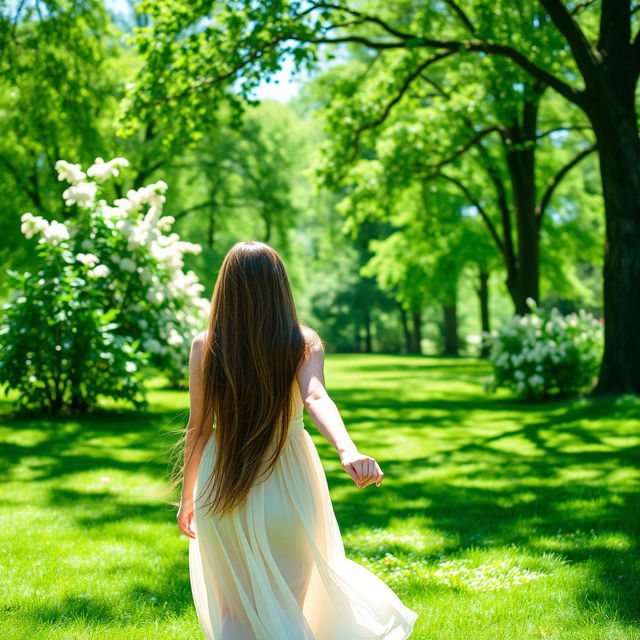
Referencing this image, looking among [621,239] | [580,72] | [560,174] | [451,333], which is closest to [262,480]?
[621,239]

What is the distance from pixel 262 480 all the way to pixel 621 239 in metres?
10.1

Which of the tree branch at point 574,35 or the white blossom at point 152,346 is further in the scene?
the white blossom at point 152,346

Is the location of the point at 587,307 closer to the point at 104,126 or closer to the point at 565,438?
the point at 104,126

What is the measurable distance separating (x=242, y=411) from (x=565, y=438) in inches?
302

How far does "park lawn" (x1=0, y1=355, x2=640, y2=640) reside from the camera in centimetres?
391

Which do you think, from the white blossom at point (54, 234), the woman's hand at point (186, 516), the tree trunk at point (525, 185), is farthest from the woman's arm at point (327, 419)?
the tree trunk at point (525, 185)

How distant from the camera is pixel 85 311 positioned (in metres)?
10.6

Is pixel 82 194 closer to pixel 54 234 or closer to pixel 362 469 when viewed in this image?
pixel 54 234

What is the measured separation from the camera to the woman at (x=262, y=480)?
9.95ft

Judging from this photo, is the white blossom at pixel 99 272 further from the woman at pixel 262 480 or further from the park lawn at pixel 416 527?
the woman at pixel 262 480

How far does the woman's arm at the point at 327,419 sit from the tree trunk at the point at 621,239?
9795 mm

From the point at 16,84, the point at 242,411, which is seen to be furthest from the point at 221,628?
the point at 16,84

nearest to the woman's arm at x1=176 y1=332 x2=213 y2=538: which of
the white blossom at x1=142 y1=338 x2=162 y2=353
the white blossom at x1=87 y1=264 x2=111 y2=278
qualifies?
the white blossom at x1=87 y1=264 x2=111 y2=278

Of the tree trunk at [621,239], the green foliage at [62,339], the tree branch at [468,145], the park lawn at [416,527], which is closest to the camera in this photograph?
the park lawn at [416,527]
